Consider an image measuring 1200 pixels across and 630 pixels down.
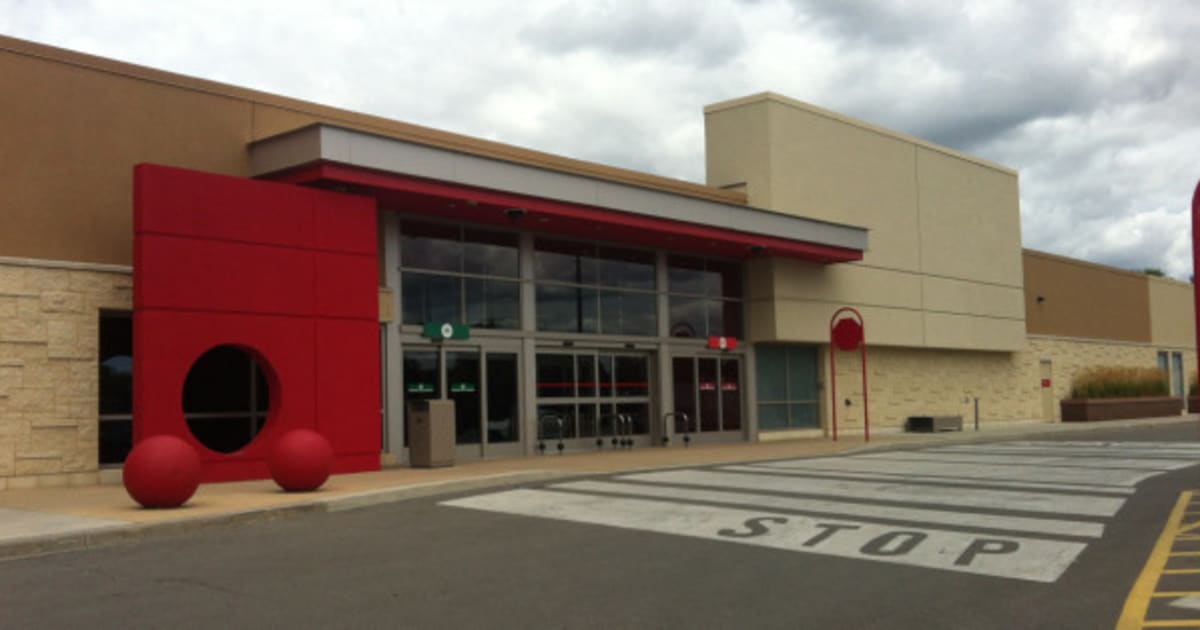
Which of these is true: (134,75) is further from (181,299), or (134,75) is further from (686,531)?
(686,531)

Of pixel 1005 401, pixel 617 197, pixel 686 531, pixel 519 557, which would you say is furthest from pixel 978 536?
pixel 1005 401

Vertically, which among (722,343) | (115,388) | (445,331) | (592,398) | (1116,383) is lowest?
(1116,383)

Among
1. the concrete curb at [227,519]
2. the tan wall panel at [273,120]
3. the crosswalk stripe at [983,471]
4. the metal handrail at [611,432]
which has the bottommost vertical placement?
the crosswalk stripe at [983,471]

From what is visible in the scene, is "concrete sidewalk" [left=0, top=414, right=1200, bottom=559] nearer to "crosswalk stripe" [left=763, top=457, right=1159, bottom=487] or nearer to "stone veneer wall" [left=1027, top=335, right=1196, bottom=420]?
"crosswalk stripe" [left=763, top=457, right=1159, bottom=487]

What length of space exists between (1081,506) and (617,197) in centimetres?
1215

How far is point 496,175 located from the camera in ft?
64.9

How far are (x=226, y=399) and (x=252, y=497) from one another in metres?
4.91

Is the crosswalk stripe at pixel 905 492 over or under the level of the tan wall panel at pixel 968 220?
under

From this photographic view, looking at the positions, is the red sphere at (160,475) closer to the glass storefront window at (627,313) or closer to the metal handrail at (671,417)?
the glass storefront window at (627,313)

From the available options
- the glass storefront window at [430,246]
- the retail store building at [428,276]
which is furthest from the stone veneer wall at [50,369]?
the glass storefront window at [430,246]

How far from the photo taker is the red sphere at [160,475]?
12.0 m

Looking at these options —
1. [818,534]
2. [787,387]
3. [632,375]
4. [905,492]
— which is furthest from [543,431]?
[818,534]

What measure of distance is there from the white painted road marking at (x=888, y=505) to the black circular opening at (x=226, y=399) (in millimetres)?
6118

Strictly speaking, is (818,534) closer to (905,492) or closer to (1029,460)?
(905,492)
